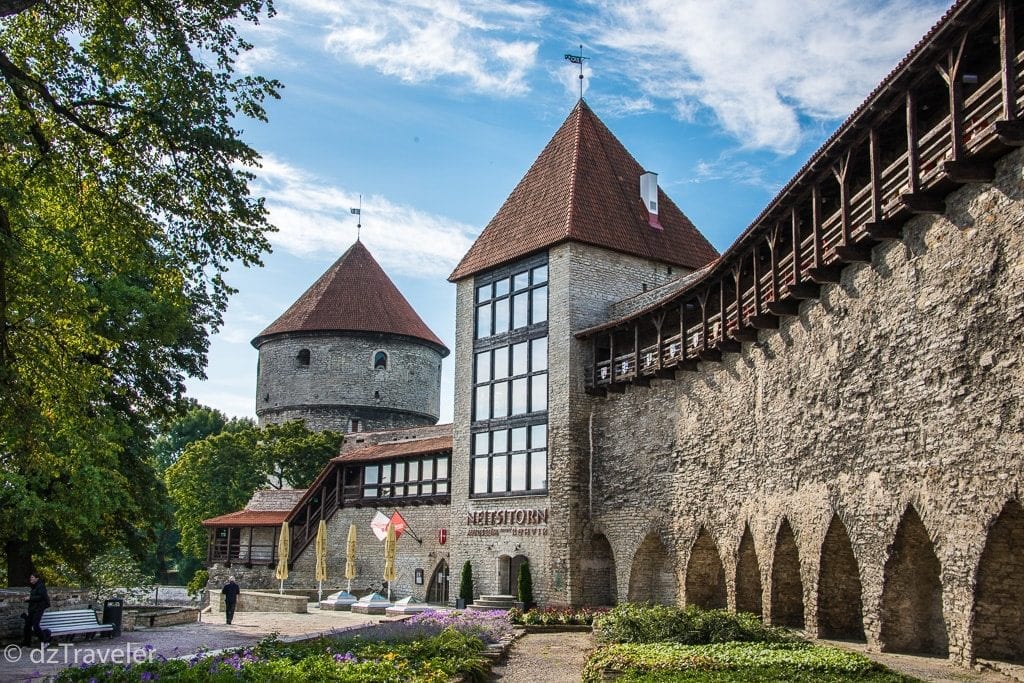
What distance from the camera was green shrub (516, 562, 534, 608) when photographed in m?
28.0

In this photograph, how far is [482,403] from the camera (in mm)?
31500

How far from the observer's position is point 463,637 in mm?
15438

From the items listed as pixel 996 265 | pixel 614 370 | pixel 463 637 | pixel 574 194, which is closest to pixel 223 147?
pixel 463 637

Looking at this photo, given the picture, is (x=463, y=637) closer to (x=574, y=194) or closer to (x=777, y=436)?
(x=777, y=436)

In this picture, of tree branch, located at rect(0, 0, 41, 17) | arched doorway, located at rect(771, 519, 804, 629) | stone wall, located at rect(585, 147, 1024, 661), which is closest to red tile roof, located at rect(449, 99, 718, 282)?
stone wall, located at rect(585, 147, 1024, 661)

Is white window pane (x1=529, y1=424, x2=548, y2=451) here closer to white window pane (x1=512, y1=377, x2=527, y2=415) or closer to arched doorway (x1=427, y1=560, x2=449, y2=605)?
white window pane (x1=512, y1=377, x2=527, y2=415)

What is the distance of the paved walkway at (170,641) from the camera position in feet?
45.4

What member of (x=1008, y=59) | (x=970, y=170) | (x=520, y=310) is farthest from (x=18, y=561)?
(x=1008, y=59)

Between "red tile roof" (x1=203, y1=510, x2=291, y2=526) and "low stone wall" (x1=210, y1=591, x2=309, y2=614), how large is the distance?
4.68m

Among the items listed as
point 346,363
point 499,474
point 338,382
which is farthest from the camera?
point 346,363

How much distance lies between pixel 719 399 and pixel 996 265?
9.82m

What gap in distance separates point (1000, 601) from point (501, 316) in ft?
66.6

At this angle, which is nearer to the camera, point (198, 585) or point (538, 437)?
point (538, 437)

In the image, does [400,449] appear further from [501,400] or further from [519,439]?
[519,439]
